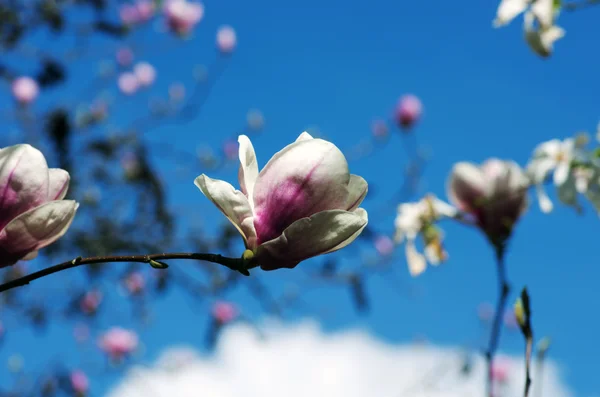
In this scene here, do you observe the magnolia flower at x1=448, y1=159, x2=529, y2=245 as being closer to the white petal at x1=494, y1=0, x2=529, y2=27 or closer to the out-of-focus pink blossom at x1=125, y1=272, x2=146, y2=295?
the white petal at x1=494, y1=0, x2=529, y2=27

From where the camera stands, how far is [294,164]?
1.90ft

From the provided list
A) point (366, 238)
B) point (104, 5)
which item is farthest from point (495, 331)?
point (104, 5)

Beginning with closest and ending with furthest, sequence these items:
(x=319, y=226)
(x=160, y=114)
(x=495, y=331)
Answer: (x=319, y=226)
(x=495, y=331)
(x=160, y=114)

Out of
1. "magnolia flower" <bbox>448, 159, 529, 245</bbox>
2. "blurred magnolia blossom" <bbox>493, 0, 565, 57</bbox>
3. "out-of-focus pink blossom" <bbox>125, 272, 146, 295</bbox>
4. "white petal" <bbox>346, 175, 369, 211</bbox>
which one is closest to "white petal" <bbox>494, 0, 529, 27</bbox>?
"blurred magnolia blossom" <bbox>493, 0, 565, 57</bbox>

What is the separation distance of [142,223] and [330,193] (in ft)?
8.48

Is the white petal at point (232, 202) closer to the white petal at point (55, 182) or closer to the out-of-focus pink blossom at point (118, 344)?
the white petal at point (55, 182)

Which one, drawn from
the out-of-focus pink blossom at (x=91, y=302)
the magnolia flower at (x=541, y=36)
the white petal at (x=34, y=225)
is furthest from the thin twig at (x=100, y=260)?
the out-of-focus pink blossom at (x=91, y=302)

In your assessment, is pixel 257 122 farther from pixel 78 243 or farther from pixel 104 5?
pixel 78 243

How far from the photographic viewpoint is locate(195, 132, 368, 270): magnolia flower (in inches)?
22.0

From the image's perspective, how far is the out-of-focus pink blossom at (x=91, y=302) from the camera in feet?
12.6

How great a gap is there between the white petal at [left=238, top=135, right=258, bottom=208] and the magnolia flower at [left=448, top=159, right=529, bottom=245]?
865mm

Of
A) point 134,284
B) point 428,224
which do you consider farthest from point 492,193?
point 134,284

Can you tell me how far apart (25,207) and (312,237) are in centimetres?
24

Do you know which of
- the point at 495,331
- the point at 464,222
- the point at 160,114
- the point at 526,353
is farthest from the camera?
Result: the point at 160,114
